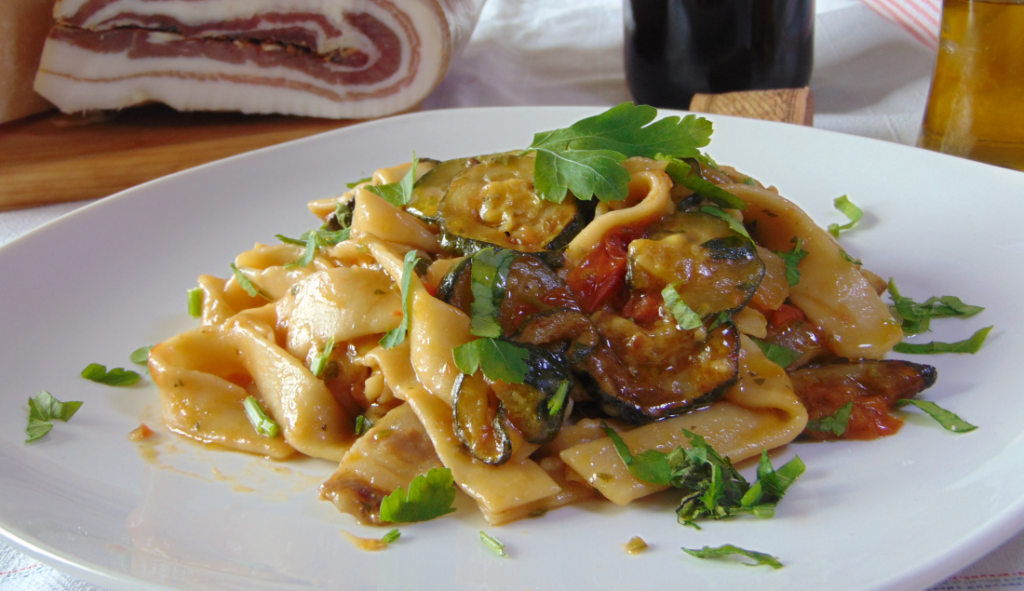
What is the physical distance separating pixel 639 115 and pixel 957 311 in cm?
143

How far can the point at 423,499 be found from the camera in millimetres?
2688

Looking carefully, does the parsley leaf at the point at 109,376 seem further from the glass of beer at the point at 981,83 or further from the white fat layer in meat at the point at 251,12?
the glass of beer at the point at 981,83

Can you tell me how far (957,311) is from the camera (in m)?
3.51

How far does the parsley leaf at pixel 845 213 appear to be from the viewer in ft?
14.2

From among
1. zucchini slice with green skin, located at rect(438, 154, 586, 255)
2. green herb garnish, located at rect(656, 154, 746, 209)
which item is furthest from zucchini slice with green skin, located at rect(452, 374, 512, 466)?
green herb garnish, located at rect(656, 154, 746, 209)

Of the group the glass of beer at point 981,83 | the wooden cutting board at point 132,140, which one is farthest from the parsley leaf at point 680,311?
the glass of beer at point 981,83

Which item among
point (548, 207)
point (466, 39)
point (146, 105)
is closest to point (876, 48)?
point (466, 39)

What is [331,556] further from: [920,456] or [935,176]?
[935,176]

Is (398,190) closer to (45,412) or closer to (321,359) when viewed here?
(321,359)

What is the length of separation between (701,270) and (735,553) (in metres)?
1.09

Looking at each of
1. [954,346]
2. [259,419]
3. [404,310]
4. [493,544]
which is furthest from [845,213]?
[259,419]

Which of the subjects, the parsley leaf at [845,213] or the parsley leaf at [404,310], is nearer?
the parsley leaf at [404,310]

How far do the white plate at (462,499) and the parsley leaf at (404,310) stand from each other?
1.56 ft

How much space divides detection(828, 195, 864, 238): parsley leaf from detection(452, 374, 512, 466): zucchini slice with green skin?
2.22 meters
